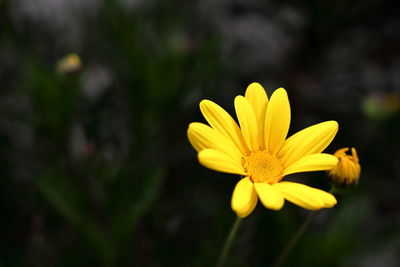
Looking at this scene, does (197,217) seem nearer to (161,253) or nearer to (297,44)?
(161,253)

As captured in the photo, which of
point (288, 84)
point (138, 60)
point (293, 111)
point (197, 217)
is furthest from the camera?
point (288, 84)

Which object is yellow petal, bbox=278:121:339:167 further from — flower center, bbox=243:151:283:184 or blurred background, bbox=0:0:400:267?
blurred background, bbox=0:0:400:267

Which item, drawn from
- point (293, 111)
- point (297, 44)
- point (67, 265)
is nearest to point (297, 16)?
point (297, 44)

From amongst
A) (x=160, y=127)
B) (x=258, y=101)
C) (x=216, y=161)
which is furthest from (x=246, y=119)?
(x=160, y=127)

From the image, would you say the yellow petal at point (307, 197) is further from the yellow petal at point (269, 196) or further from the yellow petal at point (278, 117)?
the yellow petal at point (278, 117)

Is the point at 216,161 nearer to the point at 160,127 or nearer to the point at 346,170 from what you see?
the point at 346,170

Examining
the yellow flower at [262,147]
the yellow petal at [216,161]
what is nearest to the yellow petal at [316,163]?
the yellow flower at [262,147]

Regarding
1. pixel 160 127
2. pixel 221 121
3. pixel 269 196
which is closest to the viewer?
pixel 269 196
